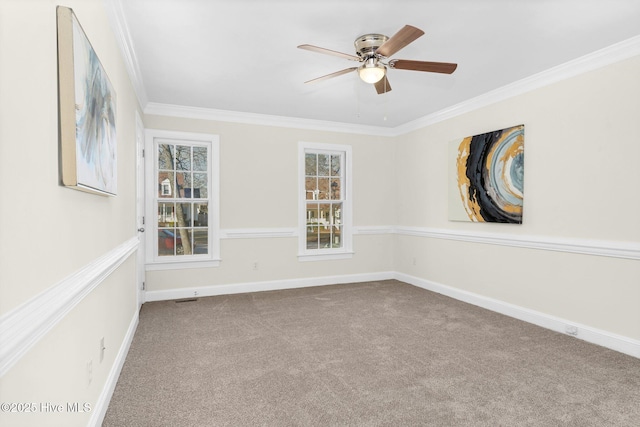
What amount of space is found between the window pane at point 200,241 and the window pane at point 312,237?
151 cm

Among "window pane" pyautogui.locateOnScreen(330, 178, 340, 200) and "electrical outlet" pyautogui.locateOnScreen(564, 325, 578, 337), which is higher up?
"window pane" pyautogui.locateOnScreen(330, 178, 340, 200)

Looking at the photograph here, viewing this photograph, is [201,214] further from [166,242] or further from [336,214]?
[336,214]

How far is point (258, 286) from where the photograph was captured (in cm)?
512

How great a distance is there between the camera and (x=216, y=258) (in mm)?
4910

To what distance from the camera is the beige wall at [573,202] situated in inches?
117

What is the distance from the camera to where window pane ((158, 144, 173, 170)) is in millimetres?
4746

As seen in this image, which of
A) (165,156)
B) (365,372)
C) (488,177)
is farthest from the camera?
(165,156)

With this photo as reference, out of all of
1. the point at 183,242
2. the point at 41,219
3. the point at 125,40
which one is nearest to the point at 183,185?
the point at 183,242

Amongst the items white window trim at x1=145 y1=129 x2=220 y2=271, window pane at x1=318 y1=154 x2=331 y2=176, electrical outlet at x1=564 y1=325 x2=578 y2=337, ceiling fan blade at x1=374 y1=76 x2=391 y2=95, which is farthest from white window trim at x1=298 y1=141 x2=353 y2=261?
electrical outlet at x1=564 y1=325 x2=578 y2=337

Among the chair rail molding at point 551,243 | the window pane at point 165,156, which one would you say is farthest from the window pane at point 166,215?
the chair rail molding at point 551,243

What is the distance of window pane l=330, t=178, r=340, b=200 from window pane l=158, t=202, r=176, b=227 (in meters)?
2.36

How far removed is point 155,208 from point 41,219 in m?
3.66

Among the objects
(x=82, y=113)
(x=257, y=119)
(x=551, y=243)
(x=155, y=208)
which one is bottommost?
(x=551, y=243)

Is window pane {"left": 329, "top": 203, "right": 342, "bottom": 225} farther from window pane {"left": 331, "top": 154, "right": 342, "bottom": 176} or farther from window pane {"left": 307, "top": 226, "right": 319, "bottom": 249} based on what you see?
window pane {"left": 331, "top": 154, "right": 342, "bottom": 176}
